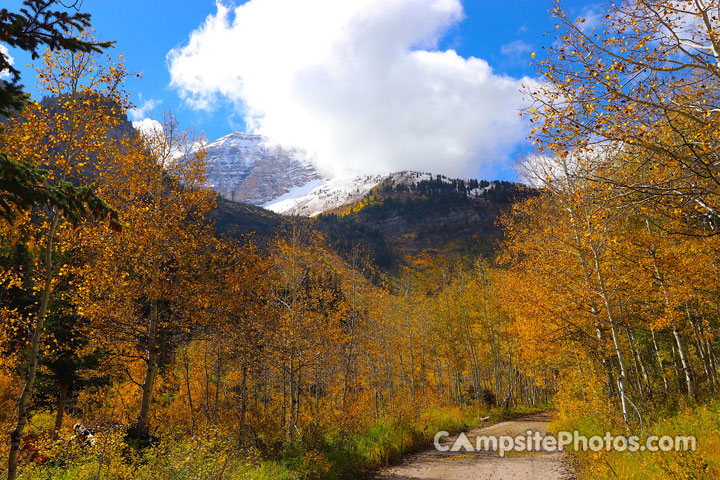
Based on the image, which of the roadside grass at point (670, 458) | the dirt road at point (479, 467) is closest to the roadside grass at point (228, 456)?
the dirt road at point (479, 467)

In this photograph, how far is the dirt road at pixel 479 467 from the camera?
364 inches

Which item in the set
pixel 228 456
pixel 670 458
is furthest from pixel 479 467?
pixel 228 456

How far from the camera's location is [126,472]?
7.25m

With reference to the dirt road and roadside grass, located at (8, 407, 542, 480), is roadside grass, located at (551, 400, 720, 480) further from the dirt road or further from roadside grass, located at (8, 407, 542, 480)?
roadside grass, located at (8, 407, 542, 480)

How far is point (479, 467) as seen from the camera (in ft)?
33.9

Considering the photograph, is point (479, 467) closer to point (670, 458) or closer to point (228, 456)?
point (670, 458)

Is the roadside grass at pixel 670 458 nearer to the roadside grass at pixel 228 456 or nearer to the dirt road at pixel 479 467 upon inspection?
the dirt road at pixel 479 467

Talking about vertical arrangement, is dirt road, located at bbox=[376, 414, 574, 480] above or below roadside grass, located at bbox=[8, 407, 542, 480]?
below

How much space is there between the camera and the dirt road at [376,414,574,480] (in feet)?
30.4

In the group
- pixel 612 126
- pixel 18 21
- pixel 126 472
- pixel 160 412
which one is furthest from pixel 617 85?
pixel 160 412

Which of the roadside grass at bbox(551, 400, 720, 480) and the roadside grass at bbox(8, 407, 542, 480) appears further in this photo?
the roadside grass at bbox(8, 407, 542, 480)

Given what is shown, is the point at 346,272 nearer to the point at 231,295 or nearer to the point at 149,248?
the point at 231,295

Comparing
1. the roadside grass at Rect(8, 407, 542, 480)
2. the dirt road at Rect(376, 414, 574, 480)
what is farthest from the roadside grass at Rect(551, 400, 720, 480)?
the roadside grass at Rect(8, 407, 542, 480)

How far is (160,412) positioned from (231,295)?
448 inches
